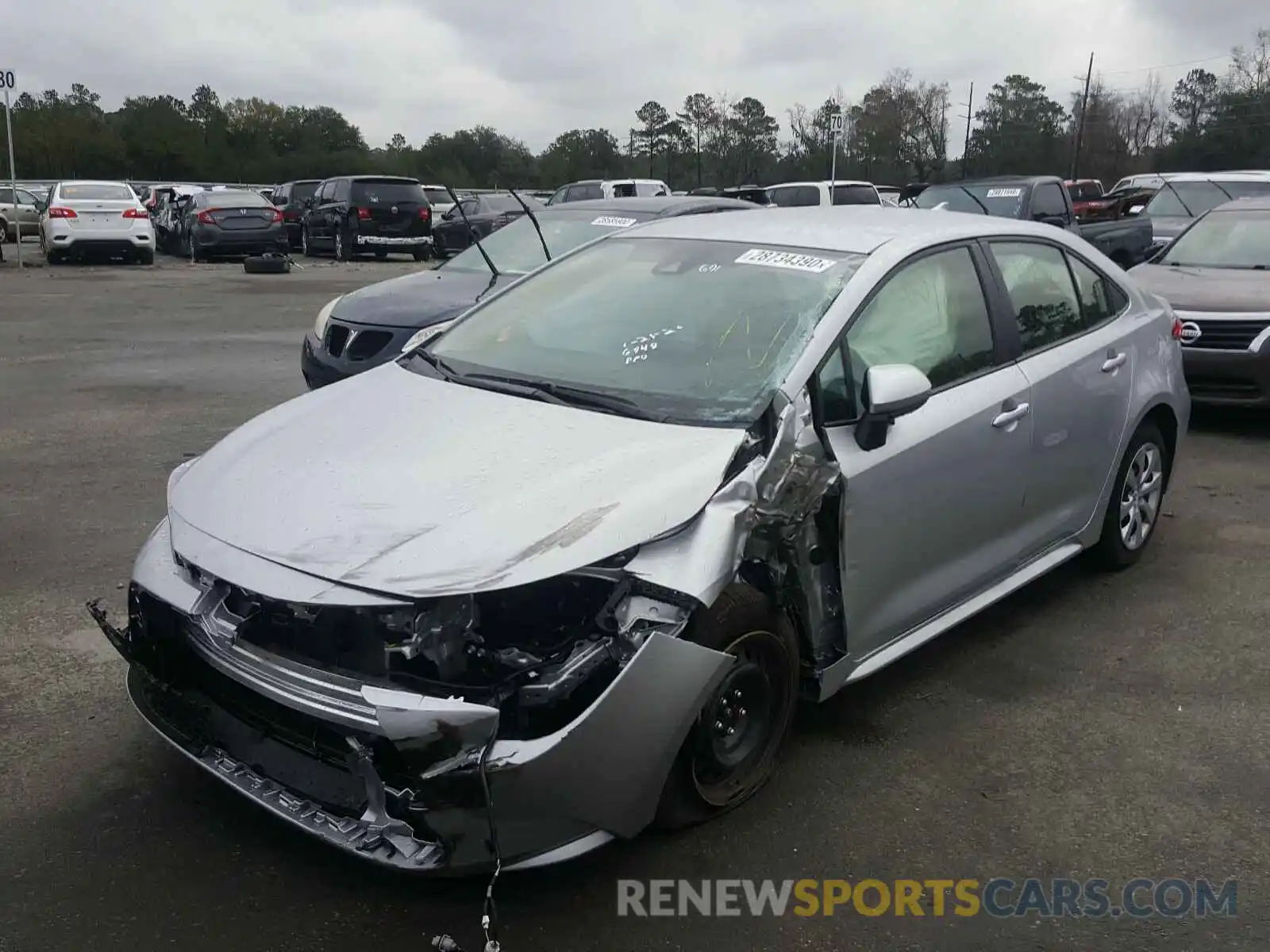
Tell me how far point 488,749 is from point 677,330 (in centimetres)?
173

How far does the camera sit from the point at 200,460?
368 cm

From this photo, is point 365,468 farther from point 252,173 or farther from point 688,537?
point 252,173

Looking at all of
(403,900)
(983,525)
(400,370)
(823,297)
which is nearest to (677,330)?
(823,297)

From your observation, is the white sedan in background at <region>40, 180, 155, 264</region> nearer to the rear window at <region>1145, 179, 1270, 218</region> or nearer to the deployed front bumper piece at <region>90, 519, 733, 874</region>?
the rear window at <region>1145, 179, 1270, 218</region>

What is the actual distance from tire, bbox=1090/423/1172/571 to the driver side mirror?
1923 mm

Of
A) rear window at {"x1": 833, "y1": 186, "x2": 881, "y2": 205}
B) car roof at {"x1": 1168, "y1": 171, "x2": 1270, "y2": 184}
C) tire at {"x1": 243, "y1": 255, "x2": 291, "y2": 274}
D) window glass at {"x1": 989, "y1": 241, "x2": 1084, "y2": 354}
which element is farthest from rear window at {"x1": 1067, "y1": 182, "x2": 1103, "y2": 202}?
window glass at {"x1": 989, "y1": 241, "x2": 1084, "y2": 354}

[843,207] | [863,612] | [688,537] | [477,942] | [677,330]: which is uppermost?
[843,207]

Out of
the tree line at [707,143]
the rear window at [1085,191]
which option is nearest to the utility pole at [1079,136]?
the tree line at [707,143]

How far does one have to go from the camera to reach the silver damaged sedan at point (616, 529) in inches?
106

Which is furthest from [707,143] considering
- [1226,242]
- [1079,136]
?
[1226,242]

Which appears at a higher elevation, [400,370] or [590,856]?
[400,370]

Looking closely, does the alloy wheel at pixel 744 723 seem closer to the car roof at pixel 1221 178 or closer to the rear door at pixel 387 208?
the car roof at pixel 1221 178

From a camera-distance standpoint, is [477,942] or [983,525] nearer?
[477,942]

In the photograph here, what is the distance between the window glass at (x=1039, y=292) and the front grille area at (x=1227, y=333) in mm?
3610
